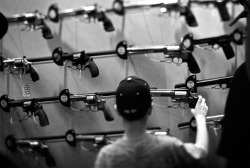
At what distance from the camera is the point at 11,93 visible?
13.2 feet

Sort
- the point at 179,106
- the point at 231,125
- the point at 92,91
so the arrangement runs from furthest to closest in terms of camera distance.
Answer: the point at 92,91, the point at 179,106, the point at 231,125

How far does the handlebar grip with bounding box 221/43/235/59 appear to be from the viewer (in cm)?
321

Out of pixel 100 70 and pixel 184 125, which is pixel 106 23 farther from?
pixel 184 125

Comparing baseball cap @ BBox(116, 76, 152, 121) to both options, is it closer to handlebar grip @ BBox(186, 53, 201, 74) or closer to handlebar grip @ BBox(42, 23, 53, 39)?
handlebar grip @ BBox(186, 53, 201, 74)

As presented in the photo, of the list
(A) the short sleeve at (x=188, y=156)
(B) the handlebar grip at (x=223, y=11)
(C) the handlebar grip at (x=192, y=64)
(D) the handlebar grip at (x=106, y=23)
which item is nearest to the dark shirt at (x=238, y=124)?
(A) the short sleeve at (x=188, y=156)

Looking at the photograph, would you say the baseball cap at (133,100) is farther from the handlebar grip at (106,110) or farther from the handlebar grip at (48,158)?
the handlebar grip at (48,158)

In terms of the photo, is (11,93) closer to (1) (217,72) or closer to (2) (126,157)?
(1) (217,72)

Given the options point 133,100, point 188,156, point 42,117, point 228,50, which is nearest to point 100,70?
point 42,117

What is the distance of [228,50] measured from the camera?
322 centimetres

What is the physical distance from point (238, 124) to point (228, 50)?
1.02 meters

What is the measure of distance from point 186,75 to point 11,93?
6.52 feet

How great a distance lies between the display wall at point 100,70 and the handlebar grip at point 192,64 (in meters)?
0.15

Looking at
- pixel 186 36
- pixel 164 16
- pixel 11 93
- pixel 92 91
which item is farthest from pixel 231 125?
pixel 11 93

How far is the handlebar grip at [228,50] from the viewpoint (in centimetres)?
321
